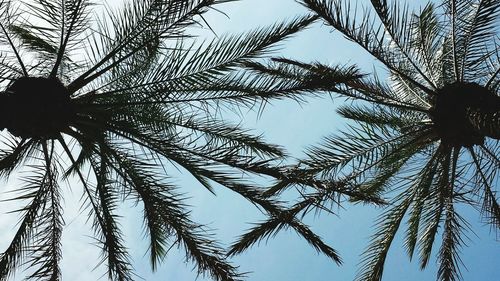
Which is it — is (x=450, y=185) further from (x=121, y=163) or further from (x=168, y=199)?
(x=121, y=163)

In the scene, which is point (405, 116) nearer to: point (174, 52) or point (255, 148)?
point (255, 148)

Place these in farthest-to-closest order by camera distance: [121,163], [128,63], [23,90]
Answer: [128,63] < [121,163] < [23,90]

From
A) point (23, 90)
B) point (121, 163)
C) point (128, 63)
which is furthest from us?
point (128, 63)

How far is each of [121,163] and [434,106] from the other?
13.8 feet

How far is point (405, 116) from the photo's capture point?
29.3 feet

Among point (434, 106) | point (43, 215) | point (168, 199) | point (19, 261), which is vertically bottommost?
point (19, 261)

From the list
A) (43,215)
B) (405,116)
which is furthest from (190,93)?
(405,116)

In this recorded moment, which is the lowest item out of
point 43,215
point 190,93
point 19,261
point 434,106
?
point 19,261

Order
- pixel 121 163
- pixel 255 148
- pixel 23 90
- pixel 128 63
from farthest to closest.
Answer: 1. pixel 255 148
2. pixel 128 63
3. pixel 121 163
4. pixel 23 90

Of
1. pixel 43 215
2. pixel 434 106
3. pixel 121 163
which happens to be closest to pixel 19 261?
pixel 43 215

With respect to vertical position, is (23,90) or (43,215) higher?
(23,90)

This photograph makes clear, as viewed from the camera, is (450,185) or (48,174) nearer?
(48,174)

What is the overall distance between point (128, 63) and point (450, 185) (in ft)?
15.7

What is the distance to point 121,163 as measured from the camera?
6988mm
